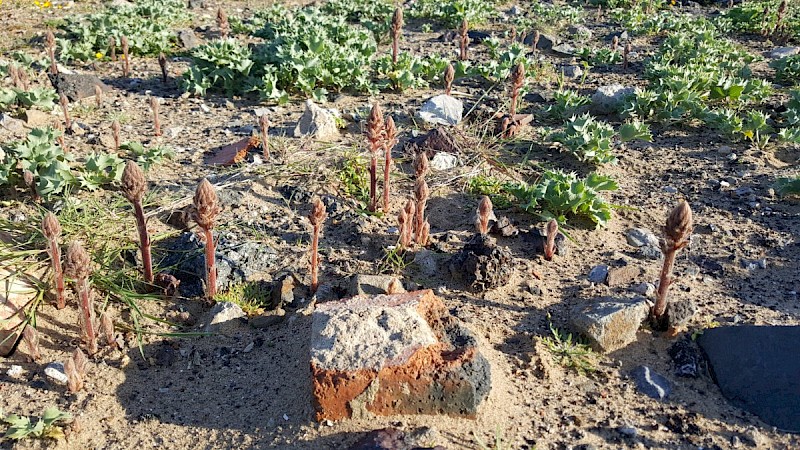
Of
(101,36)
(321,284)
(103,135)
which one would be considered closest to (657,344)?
(321,284)

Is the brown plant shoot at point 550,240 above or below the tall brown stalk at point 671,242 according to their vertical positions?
below

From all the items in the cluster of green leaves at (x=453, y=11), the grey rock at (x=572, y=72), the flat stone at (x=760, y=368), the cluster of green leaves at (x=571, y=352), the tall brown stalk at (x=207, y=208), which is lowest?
the cluster of green leaves at (x=571, y=352)

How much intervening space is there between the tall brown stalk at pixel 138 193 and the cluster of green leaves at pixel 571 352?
102 inches

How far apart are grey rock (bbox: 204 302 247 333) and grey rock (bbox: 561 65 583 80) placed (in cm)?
598

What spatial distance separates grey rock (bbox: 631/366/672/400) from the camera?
153 inches

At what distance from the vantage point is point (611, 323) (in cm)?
418

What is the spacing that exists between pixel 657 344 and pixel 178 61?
24.6 feet

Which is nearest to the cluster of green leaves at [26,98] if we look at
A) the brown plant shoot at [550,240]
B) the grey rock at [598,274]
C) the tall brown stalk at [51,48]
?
the tall brown stalk at [51,48]

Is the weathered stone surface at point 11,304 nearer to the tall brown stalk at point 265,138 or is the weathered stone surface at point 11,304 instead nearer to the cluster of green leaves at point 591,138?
the tall brown stalk at point 265,138

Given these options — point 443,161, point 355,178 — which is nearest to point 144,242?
point 355,178

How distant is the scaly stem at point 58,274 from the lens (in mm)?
4218

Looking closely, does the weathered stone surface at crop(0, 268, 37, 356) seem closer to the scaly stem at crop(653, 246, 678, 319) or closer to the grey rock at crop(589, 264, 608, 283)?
the grey rock at crop(589, 264, 608, 283)

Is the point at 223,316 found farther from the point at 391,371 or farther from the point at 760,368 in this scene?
the point at 760,368

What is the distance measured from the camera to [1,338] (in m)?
4.23
